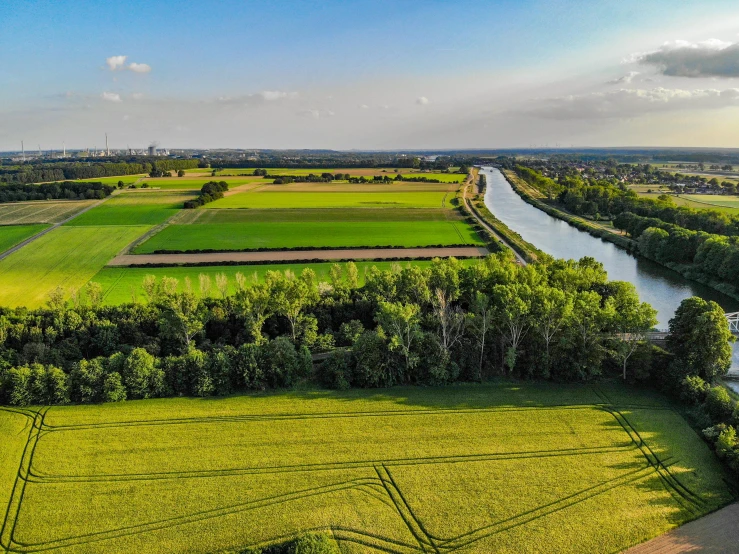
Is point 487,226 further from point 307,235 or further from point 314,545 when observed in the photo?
point 314,545

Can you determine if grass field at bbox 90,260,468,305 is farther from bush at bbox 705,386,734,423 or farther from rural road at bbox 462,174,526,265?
bush at bbox 705,386,734,423

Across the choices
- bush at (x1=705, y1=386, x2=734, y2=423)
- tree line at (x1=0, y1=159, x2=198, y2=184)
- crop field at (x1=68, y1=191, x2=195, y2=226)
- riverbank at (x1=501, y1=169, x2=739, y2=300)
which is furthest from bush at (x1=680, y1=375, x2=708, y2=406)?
tree line at (x1=0, y1=159, x2=198, y2=184)

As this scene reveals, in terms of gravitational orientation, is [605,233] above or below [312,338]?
above

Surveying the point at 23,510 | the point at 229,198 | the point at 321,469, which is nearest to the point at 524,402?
the point at 321,469

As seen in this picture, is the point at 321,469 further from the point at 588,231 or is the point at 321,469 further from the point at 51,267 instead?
the point at 588,231

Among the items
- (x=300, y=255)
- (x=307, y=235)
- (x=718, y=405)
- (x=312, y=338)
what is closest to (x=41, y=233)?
(x=307, y=235)

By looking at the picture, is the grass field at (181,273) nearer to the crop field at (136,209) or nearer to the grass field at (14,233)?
the grass field at (14,233)
